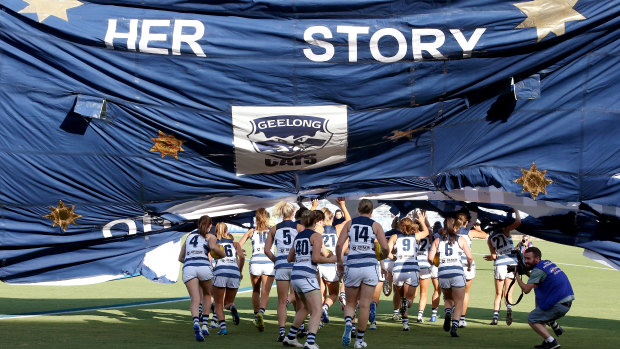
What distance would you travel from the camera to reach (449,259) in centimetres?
1272

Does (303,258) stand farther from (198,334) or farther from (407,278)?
(407,278)

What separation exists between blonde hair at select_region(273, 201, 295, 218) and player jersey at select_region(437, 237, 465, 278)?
2478 mm

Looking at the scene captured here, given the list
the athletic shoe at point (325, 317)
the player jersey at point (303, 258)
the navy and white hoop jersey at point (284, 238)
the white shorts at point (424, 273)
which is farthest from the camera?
the white shorts at point (424, 273)

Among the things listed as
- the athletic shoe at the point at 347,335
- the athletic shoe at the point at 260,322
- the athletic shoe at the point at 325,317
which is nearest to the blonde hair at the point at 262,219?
the athletic shoe at the point at 260,322

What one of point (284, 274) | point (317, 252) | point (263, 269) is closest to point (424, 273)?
point (263, 269)

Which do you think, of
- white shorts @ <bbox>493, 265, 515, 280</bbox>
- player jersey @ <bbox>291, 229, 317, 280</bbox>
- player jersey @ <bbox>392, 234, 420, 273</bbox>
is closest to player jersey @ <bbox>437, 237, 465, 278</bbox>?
player jersey @ <bbox>392, 234, 420, 273</bbox>

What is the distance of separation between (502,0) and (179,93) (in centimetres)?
515

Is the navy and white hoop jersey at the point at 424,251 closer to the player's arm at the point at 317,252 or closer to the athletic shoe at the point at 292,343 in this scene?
the player's arm at the point at 317,252

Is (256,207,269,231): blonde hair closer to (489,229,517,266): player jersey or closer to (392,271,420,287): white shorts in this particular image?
(392,271,420,287): white shorts

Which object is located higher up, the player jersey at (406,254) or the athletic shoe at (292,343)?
the player jersey at (406,254)

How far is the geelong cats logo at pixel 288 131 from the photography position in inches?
489

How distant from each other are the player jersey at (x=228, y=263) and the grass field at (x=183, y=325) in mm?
975

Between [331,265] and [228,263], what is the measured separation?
2.00m

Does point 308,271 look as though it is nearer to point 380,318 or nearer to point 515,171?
point 515,171
